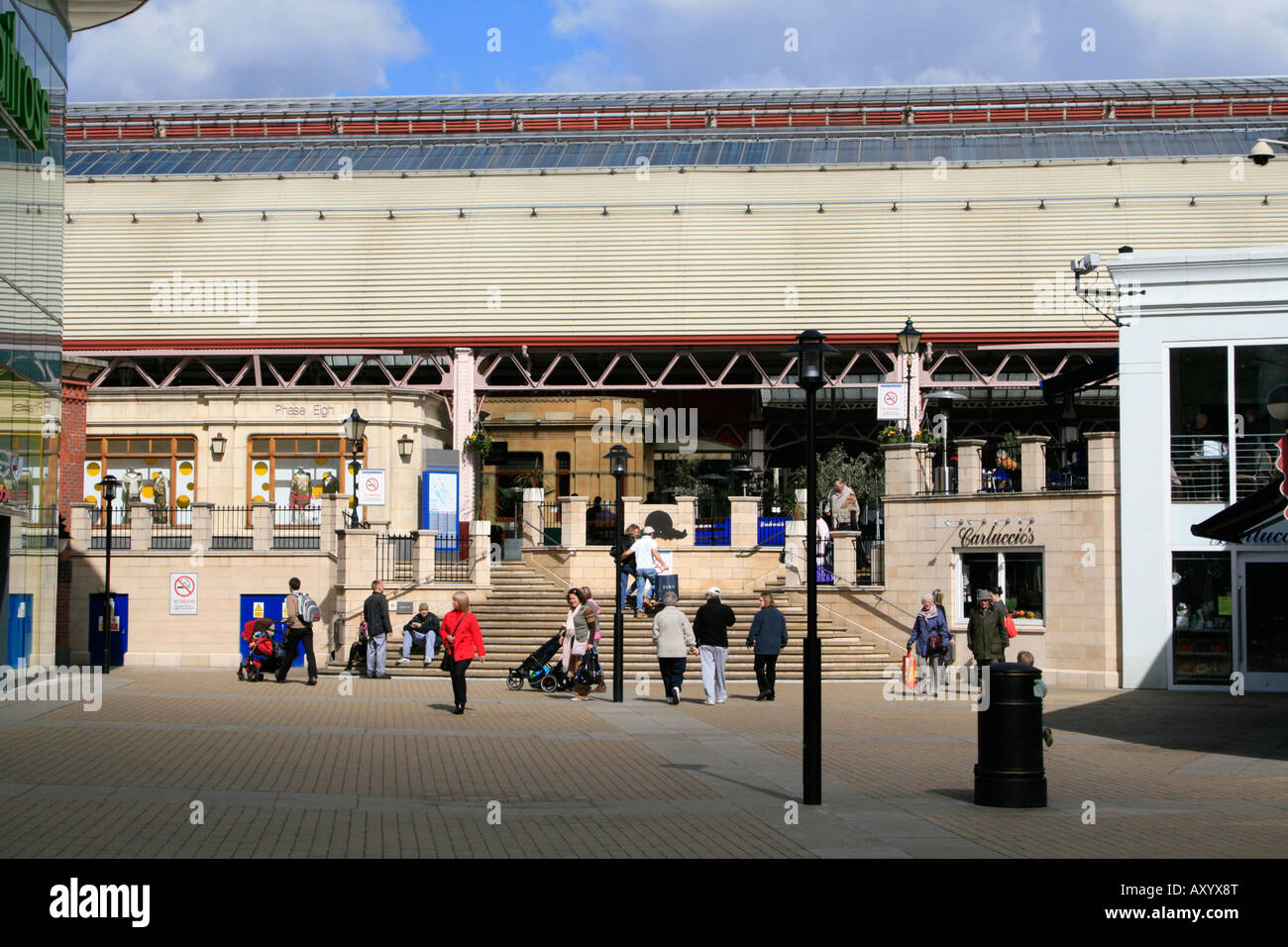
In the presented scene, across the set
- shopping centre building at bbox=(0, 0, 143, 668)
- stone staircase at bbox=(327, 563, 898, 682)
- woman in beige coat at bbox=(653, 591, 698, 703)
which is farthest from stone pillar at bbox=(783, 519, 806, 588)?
shopping centre building at bbox=(0, 0, 143, 668)

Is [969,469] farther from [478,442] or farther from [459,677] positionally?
[478,442]

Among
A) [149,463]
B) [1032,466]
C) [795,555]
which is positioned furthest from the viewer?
[149,463]

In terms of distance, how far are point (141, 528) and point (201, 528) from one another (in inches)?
61.7

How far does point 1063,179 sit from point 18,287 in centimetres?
3087

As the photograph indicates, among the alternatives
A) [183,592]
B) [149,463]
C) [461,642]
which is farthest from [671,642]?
[149,463]

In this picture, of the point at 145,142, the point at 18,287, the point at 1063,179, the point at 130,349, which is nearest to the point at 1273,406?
the point at 18,287

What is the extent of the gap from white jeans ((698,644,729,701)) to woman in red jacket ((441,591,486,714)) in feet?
12.5

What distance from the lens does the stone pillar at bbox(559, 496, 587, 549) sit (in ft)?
107

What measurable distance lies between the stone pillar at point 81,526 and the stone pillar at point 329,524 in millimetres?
5238

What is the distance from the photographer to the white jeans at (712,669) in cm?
2256

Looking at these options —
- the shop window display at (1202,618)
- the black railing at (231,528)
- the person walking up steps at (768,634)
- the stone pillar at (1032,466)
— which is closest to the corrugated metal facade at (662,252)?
the black railing at (231,528)

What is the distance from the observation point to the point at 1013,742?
12844mm

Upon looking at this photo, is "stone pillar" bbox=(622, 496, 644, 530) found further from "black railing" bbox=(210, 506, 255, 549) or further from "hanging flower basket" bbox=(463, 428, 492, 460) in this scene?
"black railing" bbox=(210, 506, 255, 549)

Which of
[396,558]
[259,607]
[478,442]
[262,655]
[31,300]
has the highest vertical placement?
[31,300]
